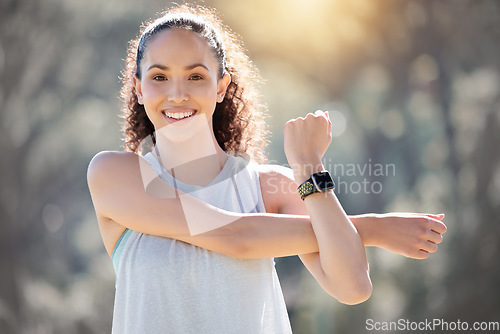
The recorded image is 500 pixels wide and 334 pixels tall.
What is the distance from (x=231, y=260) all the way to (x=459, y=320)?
395 centimetres

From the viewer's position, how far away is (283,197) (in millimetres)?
1479

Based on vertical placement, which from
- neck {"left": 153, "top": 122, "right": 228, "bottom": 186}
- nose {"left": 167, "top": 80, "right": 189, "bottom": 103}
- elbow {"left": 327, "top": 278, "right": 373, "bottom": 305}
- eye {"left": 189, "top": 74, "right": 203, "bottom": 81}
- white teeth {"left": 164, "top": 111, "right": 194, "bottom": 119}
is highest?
eye {"left": 189, "top": 74, "right": 203, "bottom": 81}

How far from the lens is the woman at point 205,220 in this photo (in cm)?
128

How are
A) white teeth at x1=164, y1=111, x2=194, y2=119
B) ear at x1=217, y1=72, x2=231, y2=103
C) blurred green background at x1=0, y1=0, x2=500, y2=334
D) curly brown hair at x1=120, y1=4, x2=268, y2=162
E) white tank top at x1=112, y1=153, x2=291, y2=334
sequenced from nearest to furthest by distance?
white tank top at x1=112, y1=153, x2=291, y2=334 → white teeth at x1=164, y1=111, x2=194, y2=119 → ear at x1=217, y1=72, x2=231, y2=103 → curly brown hair at x1=120, y1=4, x2=268, y2=162 → blurred green background at x1=0, y1=0, x2=500, y2=334

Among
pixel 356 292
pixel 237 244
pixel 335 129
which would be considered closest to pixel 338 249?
pixel 356 292

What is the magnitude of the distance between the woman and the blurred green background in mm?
3119

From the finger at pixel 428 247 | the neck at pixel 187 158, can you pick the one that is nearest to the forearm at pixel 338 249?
the finger at pixel 428 247

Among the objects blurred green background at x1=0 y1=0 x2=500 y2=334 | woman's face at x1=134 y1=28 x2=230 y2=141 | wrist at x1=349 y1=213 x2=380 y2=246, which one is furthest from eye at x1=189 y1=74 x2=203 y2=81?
blurred green background at x1=0 y1=0 x2=500 y2=334

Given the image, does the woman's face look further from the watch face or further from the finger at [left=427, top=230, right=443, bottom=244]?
the finger at [left=427, top=230, right=443, bottom=244]

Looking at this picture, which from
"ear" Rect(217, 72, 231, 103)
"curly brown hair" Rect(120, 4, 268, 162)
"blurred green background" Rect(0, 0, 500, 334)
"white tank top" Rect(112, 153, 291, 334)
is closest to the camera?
"white tank top" Rect(112, 153, 291, 334)

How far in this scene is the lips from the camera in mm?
1373

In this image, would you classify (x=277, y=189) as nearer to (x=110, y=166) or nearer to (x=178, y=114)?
(x=178, y=114)

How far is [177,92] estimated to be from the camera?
1.35 meters

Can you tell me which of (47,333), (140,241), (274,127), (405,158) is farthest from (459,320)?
(140,241)
